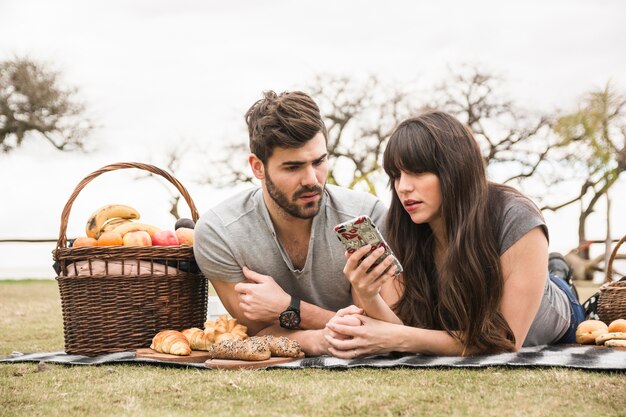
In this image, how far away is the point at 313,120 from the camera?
13.2 ft

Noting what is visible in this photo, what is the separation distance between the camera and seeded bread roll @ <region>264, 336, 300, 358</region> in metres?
3.88

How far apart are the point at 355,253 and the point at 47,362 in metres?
2.02

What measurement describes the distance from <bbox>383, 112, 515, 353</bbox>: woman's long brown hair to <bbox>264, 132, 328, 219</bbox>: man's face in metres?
0.47

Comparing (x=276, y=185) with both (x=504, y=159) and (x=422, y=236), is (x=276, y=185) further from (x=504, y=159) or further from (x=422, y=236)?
(x=504, y=159)

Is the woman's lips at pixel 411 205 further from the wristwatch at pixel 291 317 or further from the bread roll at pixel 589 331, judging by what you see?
the bread roll at pixel 589 331

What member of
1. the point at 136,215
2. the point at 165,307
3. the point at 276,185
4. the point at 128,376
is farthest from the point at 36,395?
the point at 136,215

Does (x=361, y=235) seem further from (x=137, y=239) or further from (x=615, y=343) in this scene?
(x=615, y=343)

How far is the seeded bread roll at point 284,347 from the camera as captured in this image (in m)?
3.88

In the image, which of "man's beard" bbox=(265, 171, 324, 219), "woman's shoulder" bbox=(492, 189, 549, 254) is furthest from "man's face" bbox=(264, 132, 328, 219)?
"woman's shoulder" bbox=(492, 189, 549, 254)

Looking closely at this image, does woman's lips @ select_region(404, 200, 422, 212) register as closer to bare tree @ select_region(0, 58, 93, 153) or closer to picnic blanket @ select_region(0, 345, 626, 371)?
picnic blanket @ select_region(0, 345, 626, 371)

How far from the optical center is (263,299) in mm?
4094

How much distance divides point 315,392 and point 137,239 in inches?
81.2

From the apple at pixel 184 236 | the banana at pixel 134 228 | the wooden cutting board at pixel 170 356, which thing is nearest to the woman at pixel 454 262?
the wooden cutting board at pixel 170 356

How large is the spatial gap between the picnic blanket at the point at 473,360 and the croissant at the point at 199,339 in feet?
1.06
